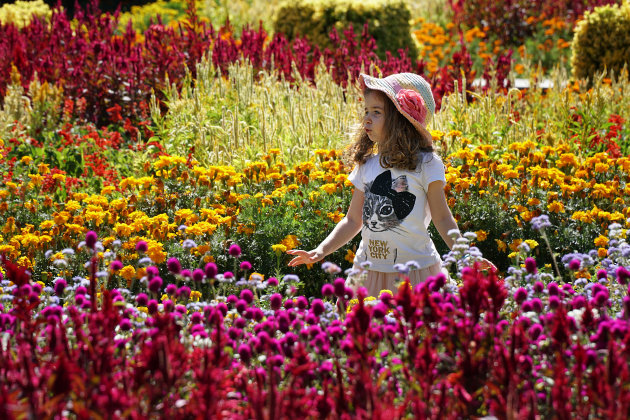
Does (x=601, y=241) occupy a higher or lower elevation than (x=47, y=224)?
higher

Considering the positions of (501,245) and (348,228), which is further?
(501,245)

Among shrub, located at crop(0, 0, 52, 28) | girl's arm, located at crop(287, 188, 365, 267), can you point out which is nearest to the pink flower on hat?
girl's arm, located at crop(287, 188, 365, 267)

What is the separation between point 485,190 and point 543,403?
287cm

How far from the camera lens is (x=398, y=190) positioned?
387 cm

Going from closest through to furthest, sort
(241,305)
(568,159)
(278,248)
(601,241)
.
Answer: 1. (241,305)
2. (601,241)
3. (278,248)
4. (568,159)

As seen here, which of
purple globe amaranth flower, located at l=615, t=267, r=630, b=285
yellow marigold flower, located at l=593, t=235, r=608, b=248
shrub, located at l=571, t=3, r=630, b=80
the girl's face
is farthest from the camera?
shrub, located at l=571, t=3, r=630, b=80

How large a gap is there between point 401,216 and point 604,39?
24.7ft

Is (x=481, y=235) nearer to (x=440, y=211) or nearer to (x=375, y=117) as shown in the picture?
(x=440, y=211)

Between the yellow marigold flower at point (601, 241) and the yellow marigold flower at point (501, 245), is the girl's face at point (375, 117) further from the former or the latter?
the yellow marigold flower at point (601, 241)

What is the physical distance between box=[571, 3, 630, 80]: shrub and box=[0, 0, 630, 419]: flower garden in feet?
1.15

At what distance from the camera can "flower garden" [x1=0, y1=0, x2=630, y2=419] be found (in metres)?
2.12

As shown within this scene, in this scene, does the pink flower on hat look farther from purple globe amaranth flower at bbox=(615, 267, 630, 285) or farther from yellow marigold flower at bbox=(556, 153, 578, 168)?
yellow marigold flower at bbox=(556, 153, 578, 168)

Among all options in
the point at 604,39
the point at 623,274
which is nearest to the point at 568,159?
the point at 623,274

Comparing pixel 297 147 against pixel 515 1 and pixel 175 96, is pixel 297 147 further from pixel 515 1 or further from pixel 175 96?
pixel 515 1
